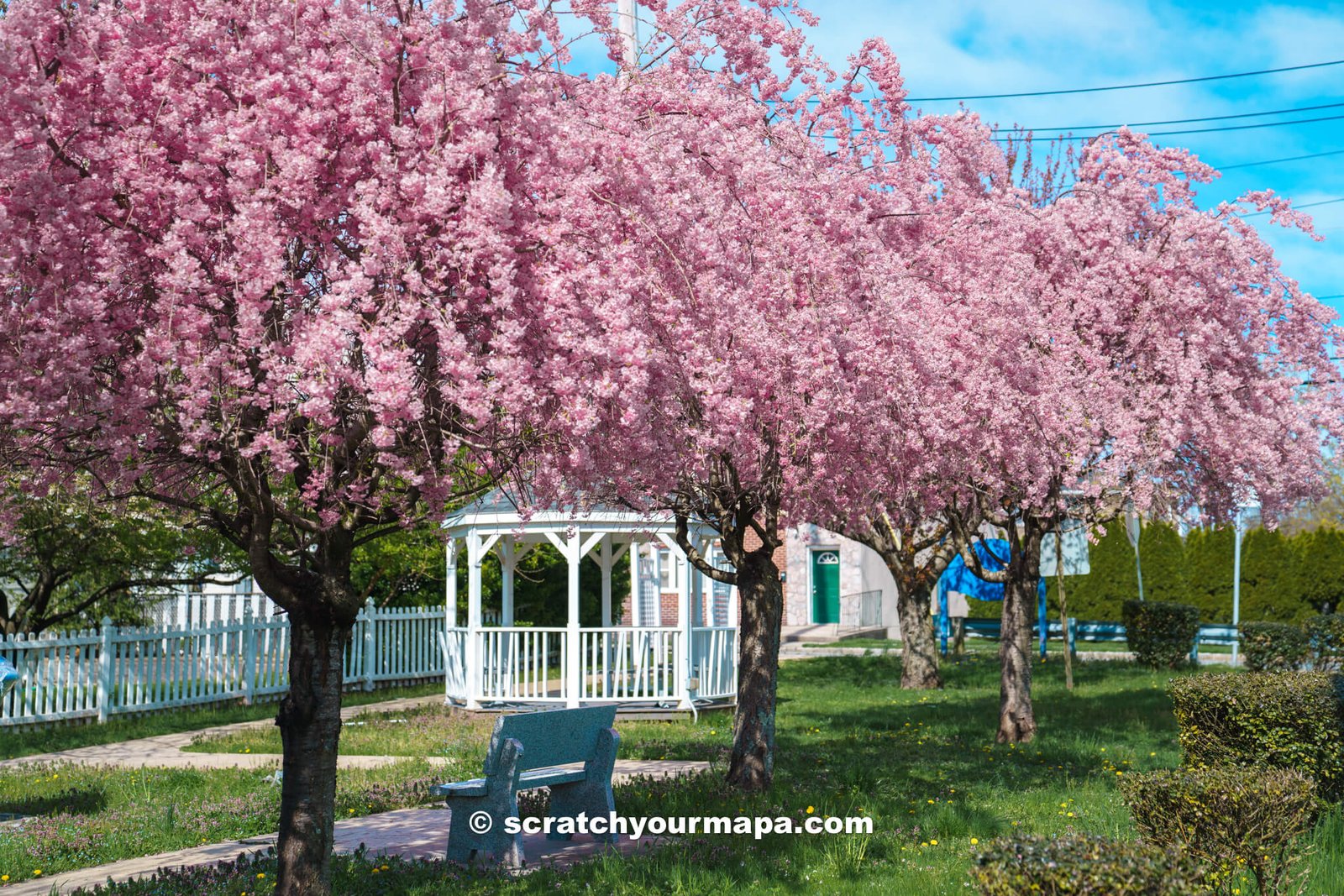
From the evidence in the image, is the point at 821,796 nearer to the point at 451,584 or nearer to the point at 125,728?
the point at 451,584

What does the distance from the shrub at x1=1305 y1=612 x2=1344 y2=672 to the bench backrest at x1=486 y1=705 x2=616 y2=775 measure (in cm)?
1383

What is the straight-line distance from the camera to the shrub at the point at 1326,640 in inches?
745

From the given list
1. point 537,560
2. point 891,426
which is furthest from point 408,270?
point 537,560

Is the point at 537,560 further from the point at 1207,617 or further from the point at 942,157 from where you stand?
the point at 1207,617

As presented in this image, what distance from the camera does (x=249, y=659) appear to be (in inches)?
765

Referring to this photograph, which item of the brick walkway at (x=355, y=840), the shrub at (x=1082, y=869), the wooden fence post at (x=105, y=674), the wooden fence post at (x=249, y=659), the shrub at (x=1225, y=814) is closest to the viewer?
the shrub at (x=1082, y=869)

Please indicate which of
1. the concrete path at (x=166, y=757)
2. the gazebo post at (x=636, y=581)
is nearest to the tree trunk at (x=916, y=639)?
the gazebo post at (x=636, y=581)

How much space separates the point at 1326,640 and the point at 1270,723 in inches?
503

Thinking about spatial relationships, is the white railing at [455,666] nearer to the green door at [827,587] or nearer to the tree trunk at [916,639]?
the tree trunk at [916,639]

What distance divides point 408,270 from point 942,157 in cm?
899

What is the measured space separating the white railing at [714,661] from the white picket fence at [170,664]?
18.6 feet

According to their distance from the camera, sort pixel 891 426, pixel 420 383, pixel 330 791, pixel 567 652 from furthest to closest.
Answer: pixel 567 652 < pixel 891 426 < pixel 330 791 < pixel 420 383

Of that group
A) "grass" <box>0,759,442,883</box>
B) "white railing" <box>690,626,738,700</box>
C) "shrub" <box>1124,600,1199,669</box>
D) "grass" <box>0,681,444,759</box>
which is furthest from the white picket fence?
"shrub" <box>1124,600,1199,669</box>

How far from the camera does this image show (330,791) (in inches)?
261
